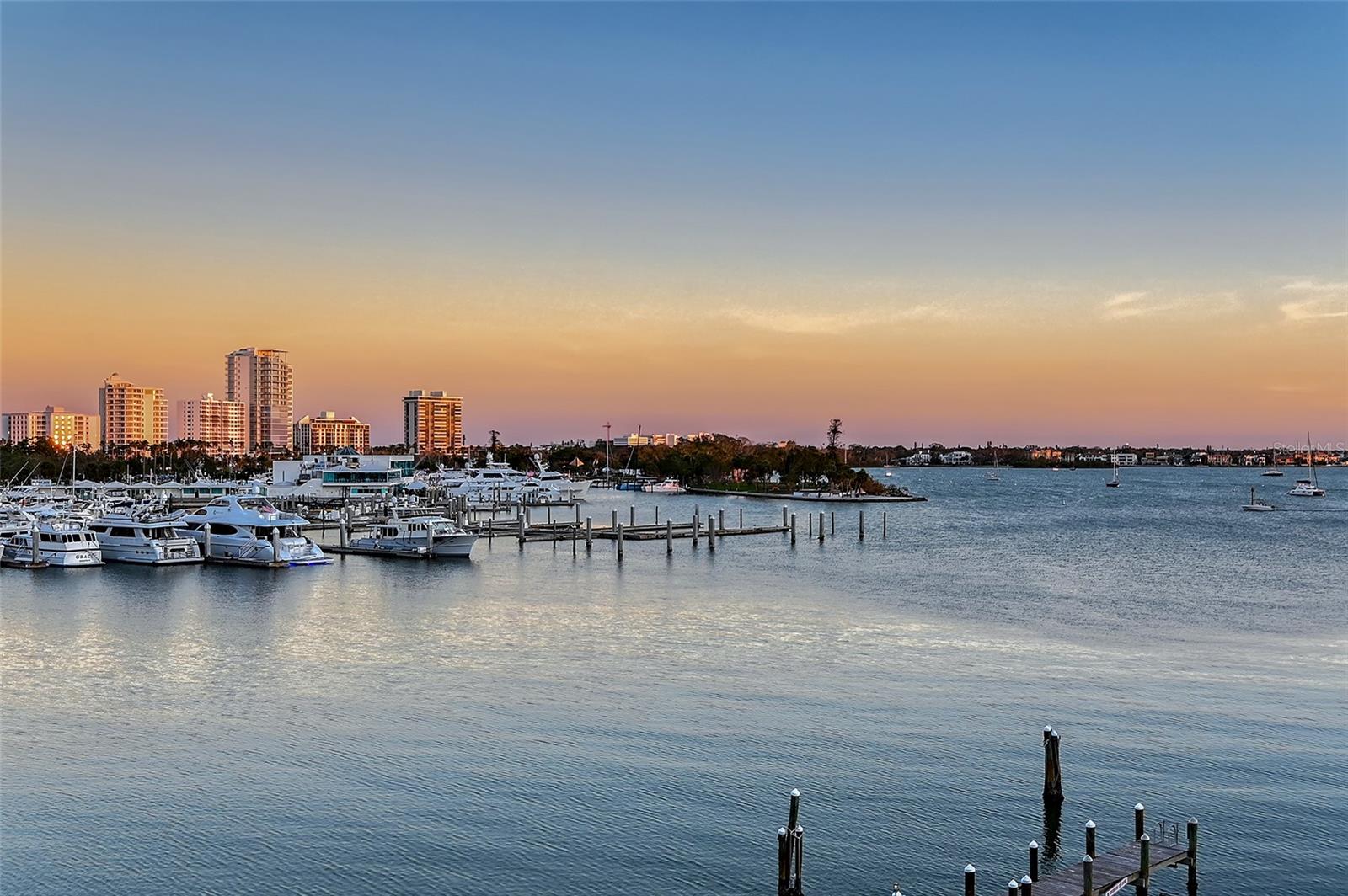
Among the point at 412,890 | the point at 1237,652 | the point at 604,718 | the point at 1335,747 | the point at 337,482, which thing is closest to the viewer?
the point at 412,890

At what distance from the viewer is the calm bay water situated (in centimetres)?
1805

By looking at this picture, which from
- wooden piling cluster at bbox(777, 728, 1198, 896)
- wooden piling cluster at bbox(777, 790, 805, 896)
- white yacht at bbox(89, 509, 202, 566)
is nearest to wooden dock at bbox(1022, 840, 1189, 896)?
wooden piling cluster at bbox(777, 728, 1198, 896)

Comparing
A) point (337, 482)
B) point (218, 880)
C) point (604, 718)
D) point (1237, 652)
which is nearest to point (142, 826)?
point (218, 880)

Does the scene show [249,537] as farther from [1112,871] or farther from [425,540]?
[1112,871]

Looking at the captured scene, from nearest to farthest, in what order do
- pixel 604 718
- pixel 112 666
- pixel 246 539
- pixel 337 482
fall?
pixel 604 718 < pixel 112 666 < pixel 246 539 < pixel 337 482

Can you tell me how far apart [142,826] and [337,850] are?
3.53 metres

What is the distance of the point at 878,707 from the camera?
88.0 feet

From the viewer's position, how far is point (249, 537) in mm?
55969

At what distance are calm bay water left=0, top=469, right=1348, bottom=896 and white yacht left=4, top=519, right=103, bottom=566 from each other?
13.2ft

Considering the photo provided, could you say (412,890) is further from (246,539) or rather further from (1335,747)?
(246,539)

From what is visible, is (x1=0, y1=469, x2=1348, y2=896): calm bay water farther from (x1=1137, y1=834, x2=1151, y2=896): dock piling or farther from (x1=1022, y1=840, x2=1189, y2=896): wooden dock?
(x1=1137, y1=834, x2=1151, y2=896): dock piling

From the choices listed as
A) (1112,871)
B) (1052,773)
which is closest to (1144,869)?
(1112,871)

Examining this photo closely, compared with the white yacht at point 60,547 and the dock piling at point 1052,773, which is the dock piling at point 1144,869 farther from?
the white yacht at point 60,547

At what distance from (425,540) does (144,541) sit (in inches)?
517
